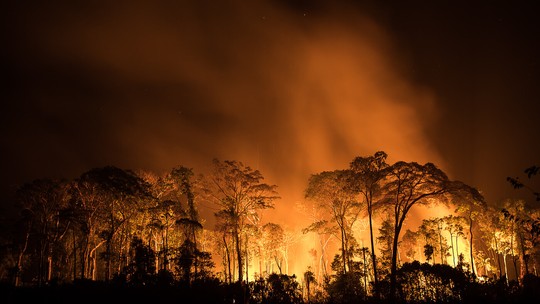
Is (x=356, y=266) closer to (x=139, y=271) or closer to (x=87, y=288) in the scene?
(x=139, y=271)

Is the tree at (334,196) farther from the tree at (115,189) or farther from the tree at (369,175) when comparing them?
the tree at (115,189)

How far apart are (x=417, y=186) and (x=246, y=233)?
19423 mm

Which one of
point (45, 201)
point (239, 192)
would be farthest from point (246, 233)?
point (45, 201)

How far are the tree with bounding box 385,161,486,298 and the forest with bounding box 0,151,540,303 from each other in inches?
3.3

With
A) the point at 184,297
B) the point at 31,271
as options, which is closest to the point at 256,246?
the point at 184,297

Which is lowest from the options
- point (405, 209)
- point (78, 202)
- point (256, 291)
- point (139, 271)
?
point (256, 291)

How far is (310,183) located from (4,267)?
5237cm

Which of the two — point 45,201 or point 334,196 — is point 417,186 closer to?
point 334,196

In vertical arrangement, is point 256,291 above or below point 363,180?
below

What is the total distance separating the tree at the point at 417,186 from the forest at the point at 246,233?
0.08 metres

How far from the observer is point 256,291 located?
25.7 meters

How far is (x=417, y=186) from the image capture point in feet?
101

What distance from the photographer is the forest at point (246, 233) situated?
79.1ft

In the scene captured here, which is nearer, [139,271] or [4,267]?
[139,271]
